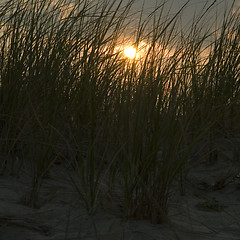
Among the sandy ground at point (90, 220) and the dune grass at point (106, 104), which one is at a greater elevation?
the dune grass at point (106, 104)

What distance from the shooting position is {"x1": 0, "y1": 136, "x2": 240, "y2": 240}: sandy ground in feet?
4.15

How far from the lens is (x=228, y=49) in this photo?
9.78 feet

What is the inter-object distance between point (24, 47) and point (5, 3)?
0.36 metres

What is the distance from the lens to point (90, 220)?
1.35 m

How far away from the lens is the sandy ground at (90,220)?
1.26m

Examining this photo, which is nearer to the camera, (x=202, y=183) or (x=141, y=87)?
(x=141, y=87)

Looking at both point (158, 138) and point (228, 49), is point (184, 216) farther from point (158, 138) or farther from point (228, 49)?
point (228, 49)

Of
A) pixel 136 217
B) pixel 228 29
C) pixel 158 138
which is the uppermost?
pixel 228 29

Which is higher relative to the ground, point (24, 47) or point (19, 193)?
point (24, 47)

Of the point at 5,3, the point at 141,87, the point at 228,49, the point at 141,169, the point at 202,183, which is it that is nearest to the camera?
the point at 141,169

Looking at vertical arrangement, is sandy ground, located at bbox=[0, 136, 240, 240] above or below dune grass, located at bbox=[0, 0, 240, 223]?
below

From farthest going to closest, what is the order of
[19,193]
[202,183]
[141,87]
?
[202,183]
[19,193]
[141,87]

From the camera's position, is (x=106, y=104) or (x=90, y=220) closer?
(x=90, y=220)

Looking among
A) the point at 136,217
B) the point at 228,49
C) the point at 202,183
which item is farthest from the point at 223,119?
the point at 136,217
